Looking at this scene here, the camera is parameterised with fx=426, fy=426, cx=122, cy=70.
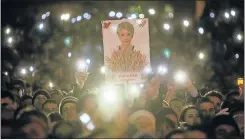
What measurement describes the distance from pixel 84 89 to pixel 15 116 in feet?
9.35

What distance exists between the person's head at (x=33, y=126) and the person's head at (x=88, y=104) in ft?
2.68

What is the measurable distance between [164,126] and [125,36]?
206 cm

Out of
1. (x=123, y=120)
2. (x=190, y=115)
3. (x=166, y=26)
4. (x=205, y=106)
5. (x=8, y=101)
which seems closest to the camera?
(x=123, y=120)

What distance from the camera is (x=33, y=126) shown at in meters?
4.41

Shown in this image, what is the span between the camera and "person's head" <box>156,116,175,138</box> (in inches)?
190

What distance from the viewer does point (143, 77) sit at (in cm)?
662

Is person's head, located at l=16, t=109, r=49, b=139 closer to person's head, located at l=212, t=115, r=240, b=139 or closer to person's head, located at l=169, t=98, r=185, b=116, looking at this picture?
person's head, located at l=212, t=115, r=240, b=139

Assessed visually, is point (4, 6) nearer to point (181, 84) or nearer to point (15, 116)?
point (181, 84)

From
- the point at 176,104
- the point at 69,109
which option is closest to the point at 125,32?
the point at 176,104

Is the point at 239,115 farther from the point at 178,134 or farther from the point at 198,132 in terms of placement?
the point at 178,134

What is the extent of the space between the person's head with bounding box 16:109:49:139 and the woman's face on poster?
8.00ft

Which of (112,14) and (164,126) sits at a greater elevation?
(112,14)

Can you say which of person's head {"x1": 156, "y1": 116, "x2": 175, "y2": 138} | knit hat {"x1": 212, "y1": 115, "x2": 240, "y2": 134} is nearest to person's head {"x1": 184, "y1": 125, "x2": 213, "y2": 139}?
knit hat {"x1": 212, "y1": 115, "x2": 240, "y2": 134}

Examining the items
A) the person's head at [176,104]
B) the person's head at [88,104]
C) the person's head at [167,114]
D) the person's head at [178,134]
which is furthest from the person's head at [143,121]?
the person's head at [176,104]
